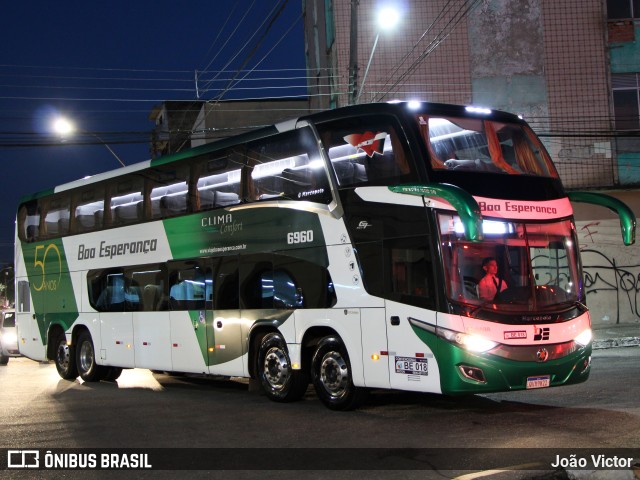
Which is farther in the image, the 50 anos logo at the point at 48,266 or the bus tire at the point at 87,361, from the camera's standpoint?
the 50 anos logo at the point at 48,266

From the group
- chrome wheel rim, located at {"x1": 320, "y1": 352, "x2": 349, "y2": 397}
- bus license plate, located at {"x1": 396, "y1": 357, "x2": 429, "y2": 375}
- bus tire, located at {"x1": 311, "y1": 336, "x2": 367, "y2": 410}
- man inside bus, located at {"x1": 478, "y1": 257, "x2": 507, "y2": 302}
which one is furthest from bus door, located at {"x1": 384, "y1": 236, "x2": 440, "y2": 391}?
chrome wheel rim, located at {"x1": 320, "y1": 352, "x2": 349, "y2": 397}

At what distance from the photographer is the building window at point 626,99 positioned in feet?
85.1

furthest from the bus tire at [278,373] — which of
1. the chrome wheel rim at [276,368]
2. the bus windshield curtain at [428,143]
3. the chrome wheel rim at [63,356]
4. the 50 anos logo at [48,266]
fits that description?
the 50 anos logo at [48,266]

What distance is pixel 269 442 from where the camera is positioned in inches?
364

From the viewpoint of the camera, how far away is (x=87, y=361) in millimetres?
17766

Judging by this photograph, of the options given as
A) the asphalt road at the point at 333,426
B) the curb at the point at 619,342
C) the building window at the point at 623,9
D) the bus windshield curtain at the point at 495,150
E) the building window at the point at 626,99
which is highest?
the building window at the point at 623,9

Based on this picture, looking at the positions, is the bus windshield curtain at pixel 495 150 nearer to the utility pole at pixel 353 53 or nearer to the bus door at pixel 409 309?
the bus door at pixel 409 309

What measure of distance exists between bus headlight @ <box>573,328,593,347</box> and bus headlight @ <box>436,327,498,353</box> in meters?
1.34

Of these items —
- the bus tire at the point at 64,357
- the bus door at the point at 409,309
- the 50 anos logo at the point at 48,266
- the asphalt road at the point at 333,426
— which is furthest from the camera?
the 50 anos logo at the point at 48,266

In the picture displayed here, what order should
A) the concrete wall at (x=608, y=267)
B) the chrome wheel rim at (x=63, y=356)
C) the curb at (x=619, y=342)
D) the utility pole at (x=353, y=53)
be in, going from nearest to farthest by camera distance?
the chrome wheel rim at (x=63, y=356)
the utility pole at (x=353, y=53)
the curb at (x=619, y=342)
the concrete wall at (x=608, y=267)

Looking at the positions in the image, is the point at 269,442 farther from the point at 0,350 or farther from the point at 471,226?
the point at 0,350

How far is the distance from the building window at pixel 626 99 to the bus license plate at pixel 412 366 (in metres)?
18.0

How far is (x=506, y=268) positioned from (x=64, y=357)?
37.8 feet

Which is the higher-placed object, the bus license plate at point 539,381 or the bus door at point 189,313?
the bus door at point 189,313
